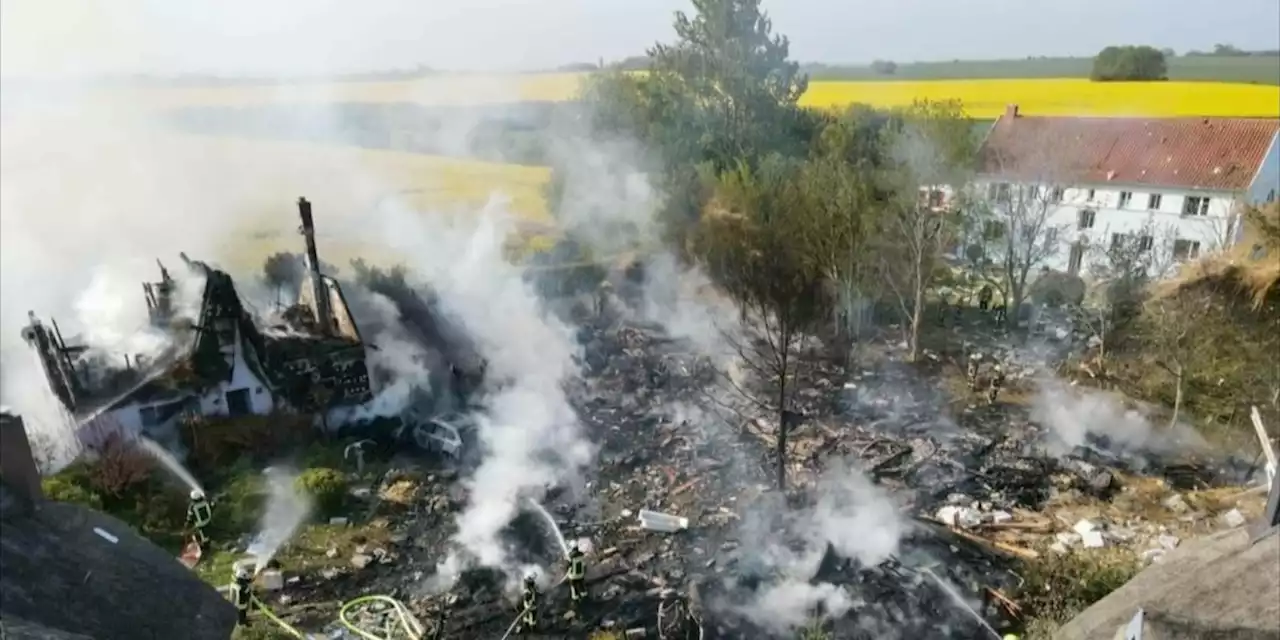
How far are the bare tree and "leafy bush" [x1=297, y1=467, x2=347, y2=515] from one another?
15352mm

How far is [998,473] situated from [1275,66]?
25.1m

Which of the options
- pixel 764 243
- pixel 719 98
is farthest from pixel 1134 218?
pixel 719 98

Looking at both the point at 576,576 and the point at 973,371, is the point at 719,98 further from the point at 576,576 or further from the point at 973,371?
the point at 576,576

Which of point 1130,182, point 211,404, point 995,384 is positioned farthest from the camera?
point 1130,182

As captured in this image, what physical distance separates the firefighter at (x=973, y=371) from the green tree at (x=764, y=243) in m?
4.24

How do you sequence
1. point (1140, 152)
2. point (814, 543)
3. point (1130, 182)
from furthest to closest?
point (1140, 152) < point (1130, 182) < point (814, 543)

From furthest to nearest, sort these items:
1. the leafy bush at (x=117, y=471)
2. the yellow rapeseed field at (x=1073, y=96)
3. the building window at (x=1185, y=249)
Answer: the yellow rapeseed field at (x=1073, y=96)
the building window at (x=1185, y=249)
the leafy bush at (x=117, y=471)

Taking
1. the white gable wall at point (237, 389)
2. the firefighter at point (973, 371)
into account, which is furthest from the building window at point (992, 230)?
the white gable wall at point (237, 389)

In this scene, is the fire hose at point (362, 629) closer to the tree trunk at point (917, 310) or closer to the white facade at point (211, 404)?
the white facade at point (211, 404)

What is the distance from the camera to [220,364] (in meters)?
16.2

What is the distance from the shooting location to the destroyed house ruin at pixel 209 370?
609 inches

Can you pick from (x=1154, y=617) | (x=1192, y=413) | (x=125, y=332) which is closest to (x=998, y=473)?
(x=1192, y=413)

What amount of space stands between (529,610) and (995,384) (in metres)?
13.4

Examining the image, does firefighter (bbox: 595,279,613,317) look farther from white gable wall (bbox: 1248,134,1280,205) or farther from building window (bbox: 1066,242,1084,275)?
white gable wall (bbox: 1248,134,1280,205)
